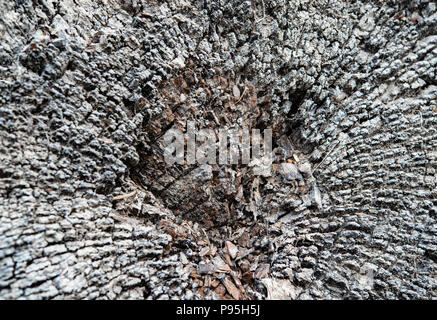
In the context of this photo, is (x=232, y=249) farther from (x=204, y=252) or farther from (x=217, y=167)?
(x=217, y=167)

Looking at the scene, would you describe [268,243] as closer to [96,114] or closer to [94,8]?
[96,114]

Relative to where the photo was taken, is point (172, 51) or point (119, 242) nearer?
point (119, 242)

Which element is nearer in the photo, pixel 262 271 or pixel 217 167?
pixel 262 271

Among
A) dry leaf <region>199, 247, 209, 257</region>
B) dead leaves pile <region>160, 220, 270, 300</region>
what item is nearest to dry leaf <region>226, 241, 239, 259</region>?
dead leaves pile <region>160, 220, 270, 300</region>

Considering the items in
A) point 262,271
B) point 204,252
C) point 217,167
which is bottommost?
point 262,271

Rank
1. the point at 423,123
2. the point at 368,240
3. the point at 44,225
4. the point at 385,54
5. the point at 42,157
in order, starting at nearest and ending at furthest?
1. the point at 44,225
2. the point at 42,157
3. the point at 368,240
4. the point at 423,123
5. the point at 385,54

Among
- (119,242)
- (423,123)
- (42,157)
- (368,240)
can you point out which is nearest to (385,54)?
(423,123)

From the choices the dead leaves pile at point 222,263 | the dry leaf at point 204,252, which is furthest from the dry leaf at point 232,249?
the dry leaf at point 204,252

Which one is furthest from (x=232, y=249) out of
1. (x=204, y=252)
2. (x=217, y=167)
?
(x=217, y=167)
